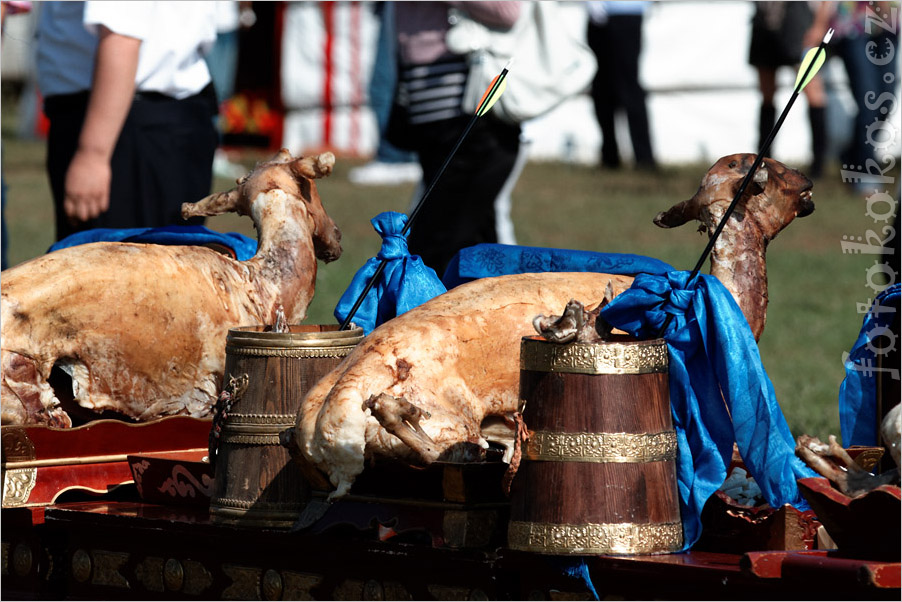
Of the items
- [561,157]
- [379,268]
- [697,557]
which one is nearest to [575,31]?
[561,157]

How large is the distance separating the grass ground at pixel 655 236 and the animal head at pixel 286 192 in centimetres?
254

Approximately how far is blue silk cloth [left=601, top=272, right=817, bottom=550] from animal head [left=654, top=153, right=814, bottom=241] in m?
0.40

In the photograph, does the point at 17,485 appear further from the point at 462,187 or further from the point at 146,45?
the point at 462,187

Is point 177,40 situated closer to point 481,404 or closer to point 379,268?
point 379,268

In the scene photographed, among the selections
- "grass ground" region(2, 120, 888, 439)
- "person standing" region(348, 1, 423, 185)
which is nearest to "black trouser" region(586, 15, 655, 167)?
"grass ground" region(2, 120, 888, 439)

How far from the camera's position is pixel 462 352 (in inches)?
119

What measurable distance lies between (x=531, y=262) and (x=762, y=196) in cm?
65

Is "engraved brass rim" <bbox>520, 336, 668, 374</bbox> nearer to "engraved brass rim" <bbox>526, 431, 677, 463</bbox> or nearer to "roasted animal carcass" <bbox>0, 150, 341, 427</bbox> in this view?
"engraved brass rim" <bbox>526, 431, 677, 463</bbox>

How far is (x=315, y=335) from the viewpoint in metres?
3.13

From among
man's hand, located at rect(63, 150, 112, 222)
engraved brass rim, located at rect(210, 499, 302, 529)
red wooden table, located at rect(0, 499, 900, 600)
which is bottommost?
red wooden table, located at rect(0, 499, 900, 600)

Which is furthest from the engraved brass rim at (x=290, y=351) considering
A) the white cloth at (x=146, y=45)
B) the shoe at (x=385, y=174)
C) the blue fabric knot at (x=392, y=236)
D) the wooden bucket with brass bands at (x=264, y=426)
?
the shoe at (x=385, y=174)

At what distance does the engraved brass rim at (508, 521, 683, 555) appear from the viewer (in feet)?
8.41

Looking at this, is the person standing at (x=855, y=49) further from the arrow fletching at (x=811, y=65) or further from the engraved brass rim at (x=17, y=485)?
the engraved brass rim at (x=17, y=485)

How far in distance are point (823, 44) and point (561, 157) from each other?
13.8 m
